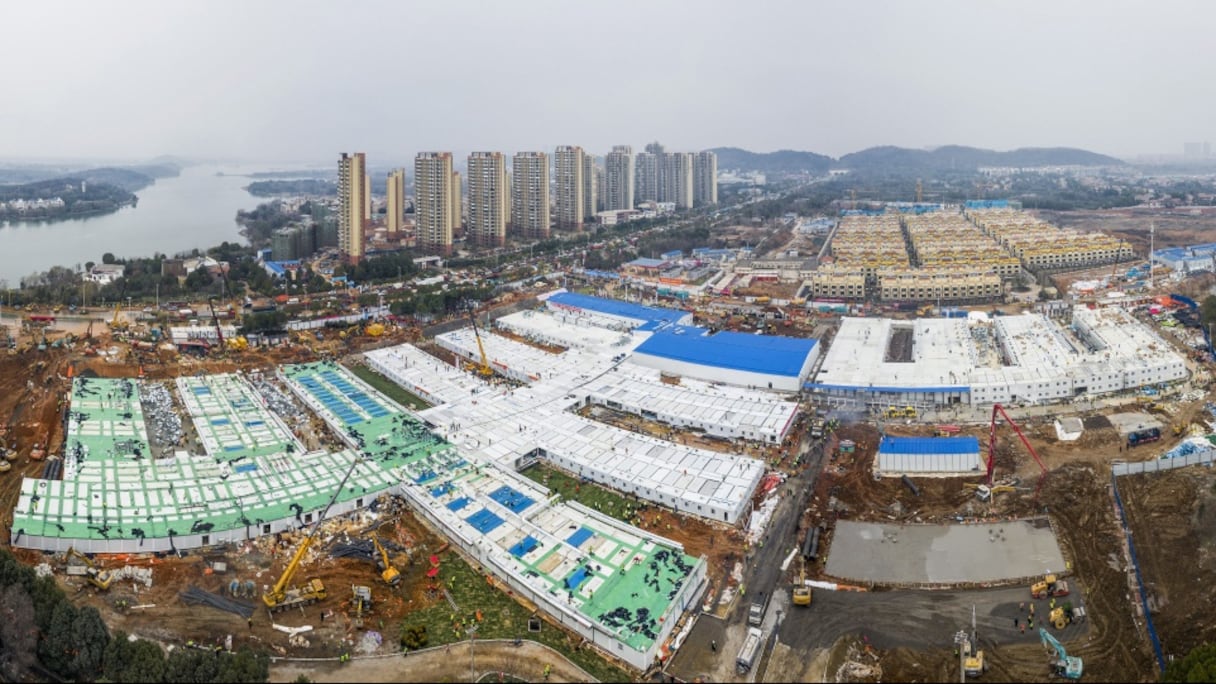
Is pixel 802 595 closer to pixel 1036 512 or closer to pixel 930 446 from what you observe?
pixel 1036 512

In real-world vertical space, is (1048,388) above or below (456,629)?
above

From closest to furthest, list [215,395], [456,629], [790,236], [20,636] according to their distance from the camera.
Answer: [20,636]
[456,629]
[215,395]
[790,236]

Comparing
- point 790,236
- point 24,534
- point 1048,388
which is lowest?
A: point 24,534

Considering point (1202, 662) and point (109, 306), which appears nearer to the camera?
point (1202, 662)

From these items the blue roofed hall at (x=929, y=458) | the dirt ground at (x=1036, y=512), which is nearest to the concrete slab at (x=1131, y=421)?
the dirt ground at (x=1036, y=512)

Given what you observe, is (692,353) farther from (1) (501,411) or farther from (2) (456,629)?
(2) (456,629)

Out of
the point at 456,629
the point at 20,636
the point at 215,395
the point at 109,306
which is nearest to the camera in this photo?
the point at 20,636

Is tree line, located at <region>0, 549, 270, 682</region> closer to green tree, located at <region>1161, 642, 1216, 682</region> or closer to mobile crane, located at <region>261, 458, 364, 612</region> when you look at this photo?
mobile crane, located at <region>261, 458, 364, 612</region>

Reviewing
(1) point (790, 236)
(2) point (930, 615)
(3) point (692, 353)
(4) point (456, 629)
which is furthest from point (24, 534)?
(1) point (790, 236)
